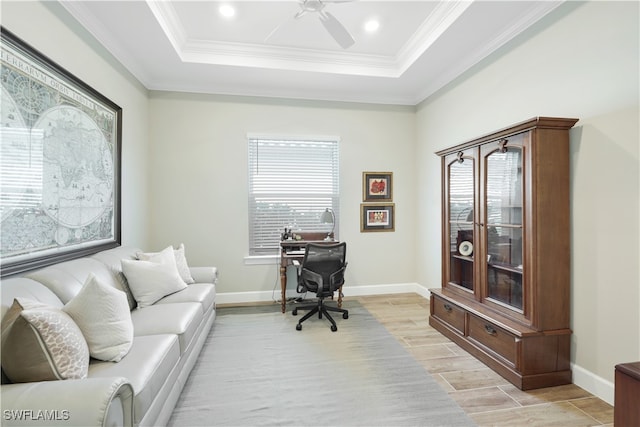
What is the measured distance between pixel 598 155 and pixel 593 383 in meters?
1.57

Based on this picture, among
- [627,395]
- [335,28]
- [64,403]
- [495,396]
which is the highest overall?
[335,28]

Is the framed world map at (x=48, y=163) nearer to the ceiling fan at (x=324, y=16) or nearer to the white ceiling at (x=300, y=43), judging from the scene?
the white ceiling at (x=300, y=43)

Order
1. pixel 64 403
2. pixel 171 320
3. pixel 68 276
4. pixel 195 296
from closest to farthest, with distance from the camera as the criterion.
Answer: pixel 64 403, pixel 68 276, pixel 171 320, pixel 195 296

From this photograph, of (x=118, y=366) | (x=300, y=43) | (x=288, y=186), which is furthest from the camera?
(x=288, y=186)

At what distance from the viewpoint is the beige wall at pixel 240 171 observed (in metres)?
4.09

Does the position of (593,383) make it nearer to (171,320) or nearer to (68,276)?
(171,320)

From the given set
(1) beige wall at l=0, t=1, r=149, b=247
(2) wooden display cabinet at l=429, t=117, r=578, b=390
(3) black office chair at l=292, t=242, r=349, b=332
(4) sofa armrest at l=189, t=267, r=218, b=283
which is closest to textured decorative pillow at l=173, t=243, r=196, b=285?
(4) sofa armrest at l=189, t=267, r=218, b=283

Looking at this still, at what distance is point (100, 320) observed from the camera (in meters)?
1.63

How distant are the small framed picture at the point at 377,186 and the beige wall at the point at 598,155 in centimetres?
208

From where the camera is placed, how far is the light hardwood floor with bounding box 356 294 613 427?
1.90 meters

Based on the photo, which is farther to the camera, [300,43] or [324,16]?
[300,43]

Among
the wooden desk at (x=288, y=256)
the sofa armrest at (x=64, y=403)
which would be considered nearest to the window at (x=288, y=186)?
the wooden desk at (x=288, y=256)

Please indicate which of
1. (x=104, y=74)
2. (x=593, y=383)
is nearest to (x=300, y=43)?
(x=104, y=74)

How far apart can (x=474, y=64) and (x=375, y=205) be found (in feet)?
6.95
